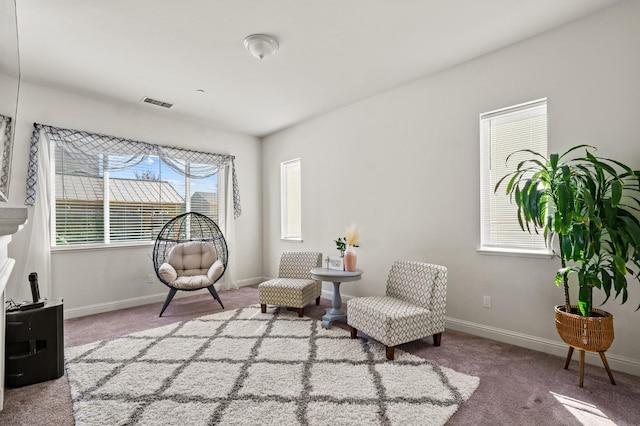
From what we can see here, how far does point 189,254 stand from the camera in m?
4.45

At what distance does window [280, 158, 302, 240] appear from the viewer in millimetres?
5254

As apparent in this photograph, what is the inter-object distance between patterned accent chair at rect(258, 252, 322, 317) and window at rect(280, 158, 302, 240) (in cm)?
→ 104

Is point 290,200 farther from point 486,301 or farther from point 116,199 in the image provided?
point 486,301

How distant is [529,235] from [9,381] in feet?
13.3

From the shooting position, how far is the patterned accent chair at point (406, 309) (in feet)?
8.35

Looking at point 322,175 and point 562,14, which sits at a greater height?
point 562,14

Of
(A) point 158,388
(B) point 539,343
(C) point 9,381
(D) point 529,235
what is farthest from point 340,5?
(C) point 9,381

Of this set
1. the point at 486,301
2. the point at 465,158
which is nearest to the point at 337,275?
the point at 486,301

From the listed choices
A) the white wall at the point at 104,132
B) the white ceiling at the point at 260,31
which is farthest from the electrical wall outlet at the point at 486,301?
the white wall at the point at 104,132

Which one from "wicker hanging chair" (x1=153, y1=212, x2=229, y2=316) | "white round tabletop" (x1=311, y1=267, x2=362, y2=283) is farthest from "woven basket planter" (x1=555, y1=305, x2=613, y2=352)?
"wicker hanging chair" (x1=153, y1=212, x2=229, y2=316)

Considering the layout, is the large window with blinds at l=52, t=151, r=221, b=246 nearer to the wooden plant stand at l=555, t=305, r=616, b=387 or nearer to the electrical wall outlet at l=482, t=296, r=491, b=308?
the electrical wall outlet at l=482, t=296, r=491, b=308

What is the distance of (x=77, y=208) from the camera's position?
394 centimetres

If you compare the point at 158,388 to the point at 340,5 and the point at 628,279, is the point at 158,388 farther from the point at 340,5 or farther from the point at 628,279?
the point at 628,279

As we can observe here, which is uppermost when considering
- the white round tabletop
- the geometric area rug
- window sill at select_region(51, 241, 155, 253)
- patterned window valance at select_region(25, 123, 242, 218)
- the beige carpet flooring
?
patterned window valance at select_region(25, 123, 242, 218)
